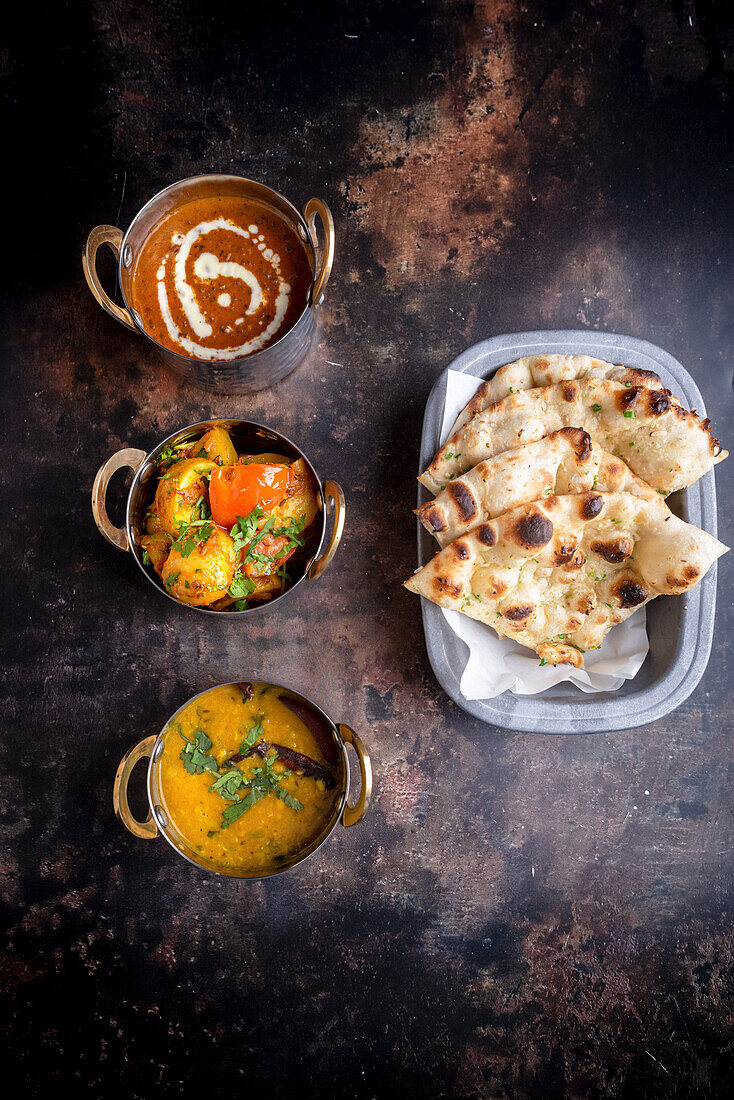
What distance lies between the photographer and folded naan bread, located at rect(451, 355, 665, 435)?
2.04 metres

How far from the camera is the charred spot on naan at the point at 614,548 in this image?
1938 mm

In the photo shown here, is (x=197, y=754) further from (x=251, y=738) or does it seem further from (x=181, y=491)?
(x=181, y=491)

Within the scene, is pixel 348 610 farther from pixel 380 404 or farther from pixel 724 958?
pixel 724 958

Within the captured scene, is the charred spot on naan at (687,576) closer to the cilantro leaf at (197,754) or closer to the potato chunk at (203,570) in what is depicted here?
the potato chunk at (203,570)

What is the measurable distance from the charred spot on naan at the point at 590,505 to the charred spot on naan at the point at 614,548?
0.33 ft

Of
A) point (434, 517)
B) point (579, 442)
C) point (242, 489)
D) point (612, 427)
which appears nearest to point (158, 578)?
point (242, 489)

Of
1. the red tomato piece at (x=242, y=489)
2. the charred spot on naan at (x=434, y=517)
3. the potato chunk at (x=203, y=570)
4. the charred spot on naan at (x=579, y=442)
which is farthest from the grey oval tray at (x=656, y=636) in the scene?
the potato chunk at (x=203, y=570)

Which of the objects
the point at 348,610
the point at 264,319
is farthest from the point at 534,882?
the point at 264,319

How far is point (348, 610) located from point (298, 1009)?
141 centimetres

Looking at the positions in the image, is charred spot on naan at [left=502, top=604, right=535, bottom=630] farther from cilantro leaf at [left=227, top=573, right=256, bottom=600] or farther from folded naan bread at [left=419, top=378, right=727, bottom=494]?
cilantro leaf at [left=227, top=573, right=256, bottom=600]

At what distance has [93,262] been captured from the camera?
198 centimetres

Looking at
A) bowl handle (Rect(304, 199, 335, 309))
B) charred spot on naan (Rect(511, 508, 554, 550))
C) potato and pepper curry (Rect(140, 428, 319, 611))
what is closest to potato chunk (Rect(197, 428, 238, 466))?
potato and pepper curry (Rect(140, 428, 319, 611))

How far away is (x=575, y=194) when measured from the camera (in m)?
2.41

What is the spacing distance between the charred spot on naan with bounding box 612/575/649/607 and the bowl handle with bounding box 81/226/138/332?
1.67 m
